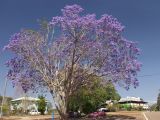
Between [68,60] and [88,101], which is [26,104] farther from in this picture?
[68,60]

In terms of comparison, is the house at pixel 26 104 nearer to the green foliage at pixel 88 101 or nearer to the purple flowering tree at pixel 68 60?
the green foliage at pixel 88 101

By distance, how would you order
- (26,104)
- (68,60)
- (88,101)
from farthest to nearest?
(26,104) < (88,101) < (68,60)

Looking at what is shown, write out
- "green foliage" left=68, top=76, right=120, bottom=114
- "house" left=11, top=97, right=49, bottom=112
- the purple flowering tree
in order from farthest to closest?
1. "house" left=11, top=97, right=49, bottom=112
2. "green foliage" left=68, top=76, right=120, bottom=114
3. the purple flowering tree

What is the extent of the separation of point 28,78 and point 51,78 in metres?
2.18

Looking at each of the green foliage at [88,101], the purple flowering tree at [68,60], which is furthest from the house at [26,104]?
the purple flowering tree at [68,60]

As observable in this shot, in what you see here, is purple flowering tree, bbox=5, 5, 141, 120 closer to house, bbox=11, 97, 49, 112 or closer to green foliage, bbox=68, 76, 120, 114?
green foliage, bbox=68, 76, 120, 114

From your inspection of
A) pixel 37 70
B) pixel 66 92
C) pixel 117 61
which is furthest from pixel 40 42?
pixel 117 61

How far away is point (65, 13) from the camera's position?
32.5 m

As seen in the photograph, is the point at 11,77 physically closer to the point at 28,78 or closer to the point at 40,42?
the point at 28,78

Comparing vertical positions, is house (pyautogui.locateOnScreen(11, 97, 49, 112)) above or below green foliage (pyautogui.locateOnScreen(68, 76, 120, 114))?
above

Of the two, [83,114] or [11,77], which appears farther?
[83,114]

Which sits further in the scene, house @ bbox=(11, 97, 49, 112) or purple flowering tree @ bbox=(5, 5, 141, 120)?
house @ bbox=(11, 97, 49, 112)

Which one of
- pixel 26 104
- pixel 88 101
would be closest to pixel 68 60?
pixel 88 101

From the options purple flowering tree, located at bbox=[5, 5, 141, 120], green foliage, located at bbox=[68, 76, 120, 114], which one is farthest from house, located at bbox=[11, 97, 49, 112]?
purple flowering tree, located at bbox=[5, 5, 141, 120]
